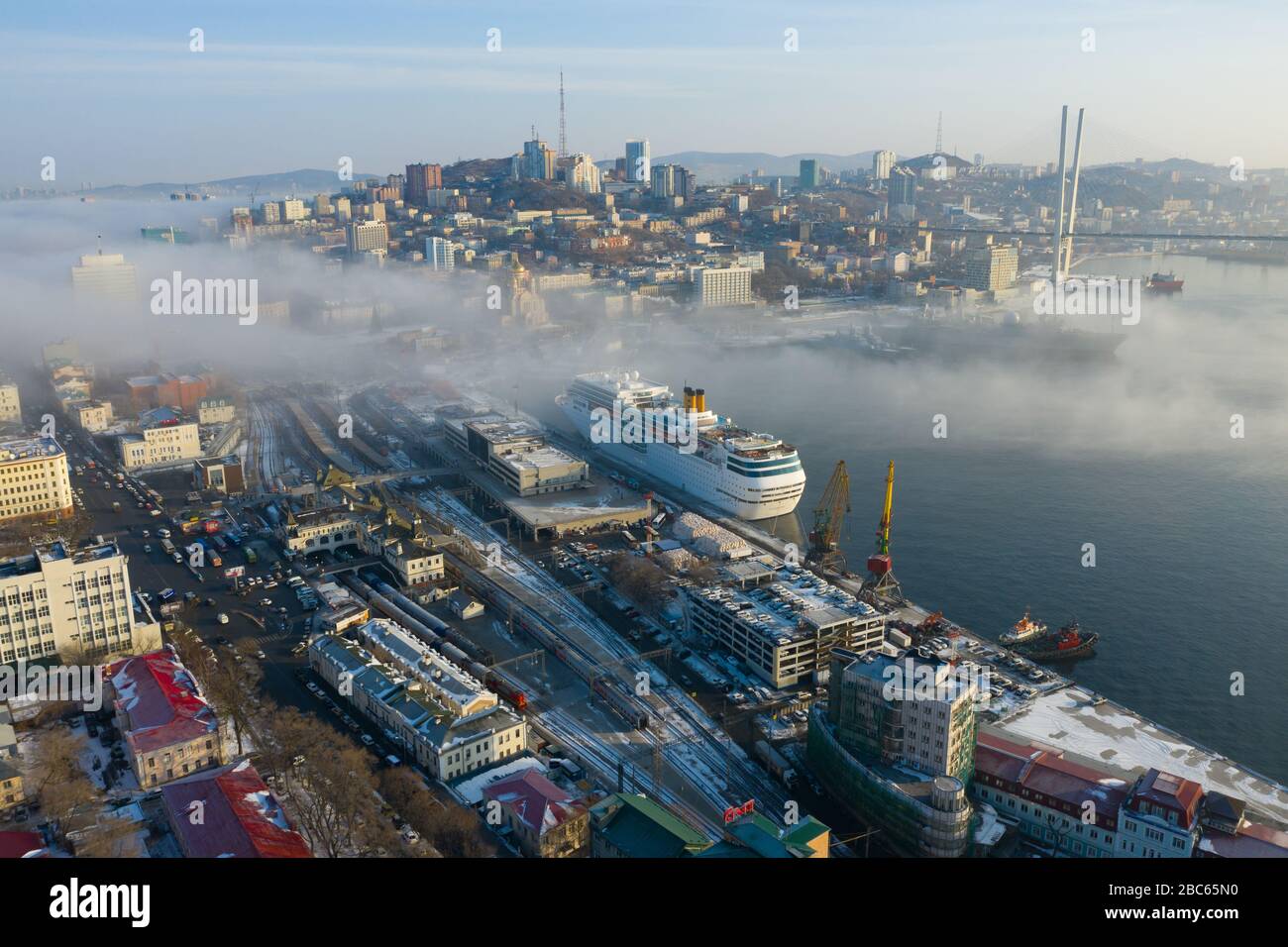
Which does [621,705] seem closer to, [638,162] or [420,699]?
[420,699]

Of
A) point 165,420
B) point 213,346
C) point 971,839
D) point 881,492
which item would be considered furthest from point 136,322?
point 971,839

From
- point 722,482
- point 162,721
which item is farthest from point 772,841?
point 722,482

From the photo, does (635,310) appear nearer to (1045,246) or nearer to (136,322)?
(136,322)

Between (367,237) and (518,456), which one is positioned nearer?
(518,456)

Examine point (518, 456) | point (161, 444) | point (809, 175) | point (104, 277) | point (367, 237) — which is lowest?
point (161, 444)

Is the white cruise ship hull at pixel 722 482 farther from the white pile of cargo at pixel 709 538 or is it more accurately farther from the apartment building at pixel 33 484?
the apartment building at pixel 33 484

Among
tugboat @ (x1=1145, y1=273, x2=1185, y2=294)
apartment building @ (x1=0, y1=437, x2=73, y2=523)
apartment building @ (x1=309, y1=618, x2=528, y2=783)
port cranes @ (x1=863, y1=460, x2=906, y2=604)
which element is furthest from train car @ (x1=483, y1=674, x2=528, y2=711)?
tugboat @ (x1=1145, y1=273, x2=1185, y2=294)

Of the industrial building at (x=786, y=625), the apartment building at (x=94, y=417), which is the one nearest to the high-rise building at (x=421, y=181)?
the apartment building at (x=94, y=417)

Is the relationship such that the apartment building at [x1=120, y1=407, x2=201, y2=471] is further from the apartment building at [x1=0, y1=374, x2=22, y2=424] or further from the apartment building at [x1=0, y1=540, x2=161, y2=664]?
the apartment building at [x1=0, y1=540, x2=161, y2=664]
